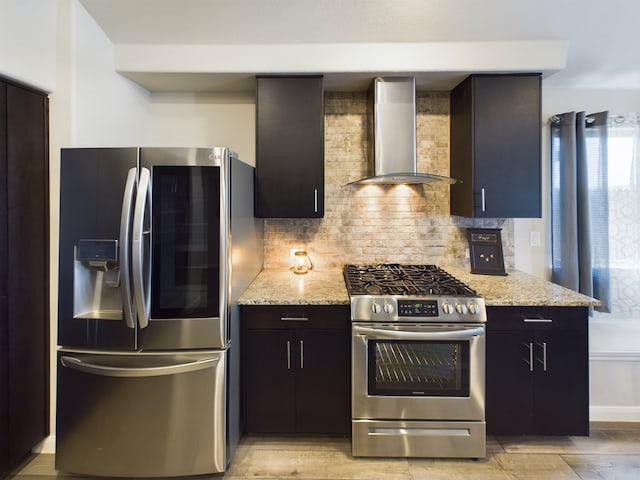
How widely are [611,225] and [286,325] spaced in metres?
2.69

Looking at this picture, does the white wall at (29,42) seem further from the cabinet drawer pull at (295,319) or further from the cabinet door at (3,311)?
the cabinet drawer pull at (295,319)

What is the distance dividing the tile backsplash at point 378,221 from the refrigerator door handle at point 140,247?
1203mm

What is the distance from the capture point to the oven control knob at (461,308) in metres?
1.94

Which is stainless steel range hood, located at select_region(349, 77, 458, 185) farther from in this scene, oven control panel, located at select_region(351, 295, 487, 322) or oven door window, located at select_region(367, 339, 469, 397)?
oven door window, located at select_region(367, 339, 469, 397)

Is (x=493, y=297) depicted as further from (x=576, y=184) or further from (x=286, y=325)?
(x=576, y=184)

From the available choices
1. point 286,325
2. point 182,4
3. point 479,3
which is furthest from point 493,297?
point 182,4

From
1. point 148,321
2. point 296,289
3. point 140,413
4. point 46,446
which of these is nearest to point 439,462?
point 296,289

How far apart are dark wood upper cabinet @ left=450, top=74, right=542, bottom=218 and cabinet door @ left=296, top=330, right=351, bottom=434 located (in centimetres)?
132

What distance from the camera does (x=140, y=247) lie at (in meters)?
1.73

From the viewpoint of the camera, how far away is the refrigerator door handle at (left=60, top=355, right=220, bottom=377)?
1.79 meters

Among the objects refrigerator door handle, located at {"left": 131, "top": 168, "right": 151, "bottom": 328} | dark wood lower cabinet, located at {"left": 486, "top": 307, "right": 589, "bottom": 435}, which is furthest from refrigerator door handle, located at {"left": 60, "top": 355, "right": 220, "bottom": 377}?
dark wood lower cabinet, located at {"left": 486, "top": 307, "right": 589, "bottom": 435}

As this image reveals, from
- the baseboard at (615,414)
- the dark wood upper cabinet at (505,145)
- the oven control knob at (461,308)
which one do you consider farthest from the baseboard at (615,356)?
the oven control knob at (461,308)

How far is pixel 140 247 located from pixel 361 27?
1760 mm

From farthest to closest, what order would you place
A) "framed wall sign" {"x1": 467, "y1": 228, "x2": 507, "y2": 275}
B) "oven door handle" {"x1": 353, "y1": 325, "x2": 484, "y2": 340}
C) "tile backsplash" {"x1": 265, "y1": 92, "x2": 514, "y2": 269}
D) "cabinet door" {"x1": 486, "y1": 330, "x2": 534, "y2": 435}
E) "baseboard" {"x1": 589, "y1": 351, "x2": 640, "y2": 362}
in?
"tile backsplash" {"x1": 265, "y1": 92, "x2": 514, "y2": 269} < "framed wall sign" {"x1": 467, "y1": 228, "x2": 507, "y2": 275} < "baseboard" {"x1": 589, "y1": 351, "x2": 640, "y2": 362} < "cabinet door" {"x1": 486, "y1": 330, "x2": 534, "y2": 435} < "oven door handle" {"x1": 353, "y1": 325, "x2": 484, "y2": 340}
